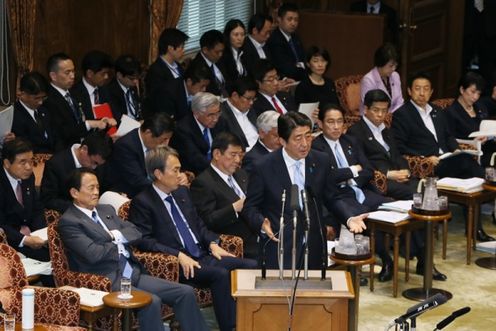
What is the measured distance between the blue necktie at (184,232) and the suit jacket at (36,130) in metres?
1.63

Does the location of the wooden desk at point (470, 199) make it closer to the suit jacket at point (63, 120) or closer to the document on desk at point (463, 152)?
the document on desk at point (463, 152)

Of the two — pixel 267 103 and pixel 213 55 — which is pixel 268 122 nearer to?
pixel 267 103

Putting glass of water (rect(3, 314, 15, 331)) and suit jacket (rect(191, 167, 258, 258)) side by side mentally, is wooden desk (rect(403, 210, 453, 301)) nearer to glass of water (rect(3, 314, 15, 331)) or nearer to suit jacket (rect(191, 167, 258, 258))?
suit jacket (rect(191, 167, 258, 258))

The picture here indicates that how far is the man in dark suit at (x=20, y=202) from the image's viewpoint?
7645 millimetres

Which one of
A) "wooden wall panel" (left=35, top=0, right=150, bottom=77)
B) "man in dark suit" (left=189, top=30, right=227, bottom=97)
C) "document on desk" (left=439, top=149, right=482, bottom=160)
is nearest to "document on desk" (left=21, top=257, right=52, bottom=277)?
"wooden wall panel" (left=35, top=0, right=150, bottom=77)

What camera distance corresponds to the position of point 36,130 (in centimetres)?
892

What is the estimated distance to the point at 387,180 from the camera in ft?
31.1

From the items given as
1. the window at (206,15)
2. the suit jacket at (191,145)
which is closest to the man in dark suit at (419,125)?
the suit jacket at (191,145)

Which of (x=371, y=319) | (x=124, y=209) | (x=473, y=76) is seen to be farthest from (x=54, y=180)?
(x=473, y=76)

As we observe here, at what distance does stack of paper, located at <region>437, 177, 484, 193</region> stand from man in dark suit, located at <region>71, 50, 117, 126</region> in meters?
2.72

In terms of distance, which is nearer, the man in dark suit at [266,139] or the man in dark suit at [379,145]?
the man in dark suit at [266,139]

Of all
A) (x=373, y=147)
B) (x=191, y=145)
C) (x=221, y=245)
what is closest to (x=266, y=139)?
(x=191, y=145)

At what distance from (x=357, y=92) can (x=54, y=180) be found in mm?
4059

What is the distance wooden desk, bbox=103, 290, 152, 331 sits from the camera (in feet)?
21.7
